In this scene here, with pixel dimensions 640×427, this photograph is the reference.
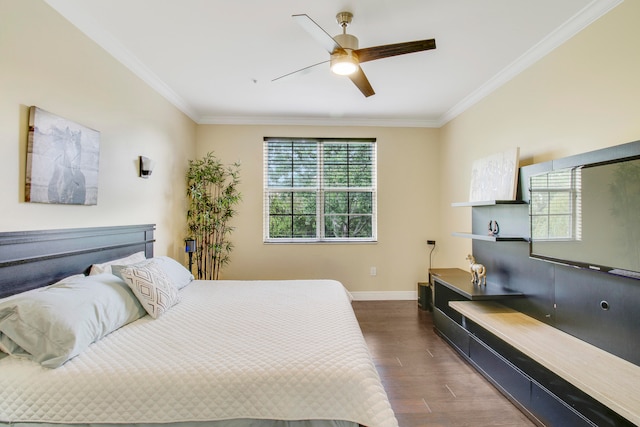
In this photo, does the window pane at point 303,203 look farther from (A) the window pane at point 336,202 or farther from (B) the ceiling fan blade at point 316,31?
(B) the ceiling fan blade at point 316,31

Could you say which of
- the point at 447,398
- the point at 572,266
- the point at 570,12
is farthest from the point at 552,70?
the point at 447,398

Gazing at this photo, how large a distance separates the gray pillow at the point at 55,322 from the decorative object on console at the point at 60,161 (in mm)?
627

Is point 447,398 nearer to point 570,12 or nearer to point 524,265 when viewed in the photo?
point 524,265

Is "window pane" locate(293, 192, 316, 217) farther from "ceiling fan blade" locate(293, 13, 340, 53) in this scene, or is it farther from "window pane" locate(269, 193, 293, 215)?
"ceiling fan blade" locate(293, 13, 340, 53)

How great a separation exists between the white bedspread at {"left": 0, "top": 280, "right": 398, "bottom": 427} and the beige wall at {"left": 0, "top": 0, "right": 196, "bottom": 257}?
Answer: 3.00 feet

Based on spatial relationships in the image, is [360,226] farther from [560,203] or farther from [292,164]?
[560,203]

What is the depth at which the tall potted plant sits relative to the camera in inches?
149

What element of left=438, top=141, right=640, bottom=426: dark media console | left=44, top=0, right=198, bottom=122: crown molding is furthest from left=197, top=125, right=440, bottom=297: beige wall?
left=438, top=141, right=640, bottom=426: dark media console

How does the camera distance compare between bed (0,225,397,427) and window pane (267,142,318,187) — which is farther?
window pane (267,142,318,187)

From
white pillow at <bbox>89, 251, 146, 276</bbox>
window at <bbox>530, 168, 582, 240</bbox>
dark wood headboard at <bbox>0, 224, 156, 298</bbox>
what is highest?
window at <bbox>530, 168, 582, 240</bbox>

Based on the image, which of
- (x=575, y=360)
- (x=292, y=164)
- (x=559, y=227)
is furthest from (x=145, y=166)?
(x=575, y=360)

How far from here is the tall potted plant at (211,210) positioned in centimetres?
379

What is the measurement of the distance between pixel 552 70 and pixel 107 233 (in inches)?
147

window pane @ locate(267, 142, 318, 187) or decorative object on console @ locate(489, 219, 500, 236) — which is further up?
window pane @ locate(267, 142, 318, 187)
